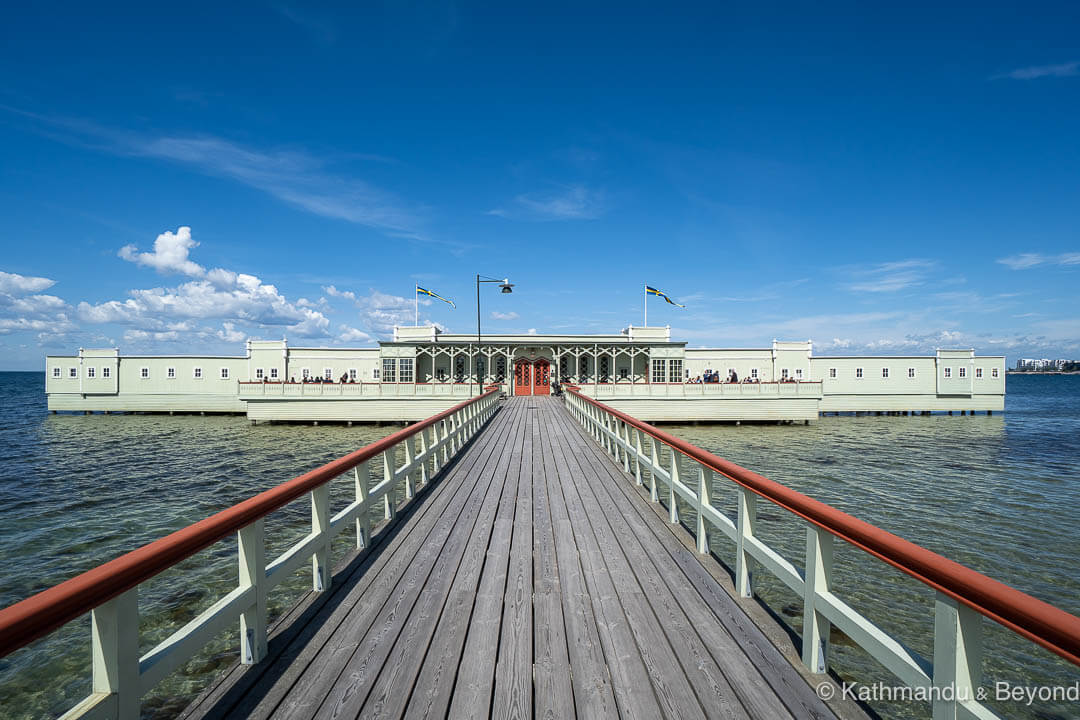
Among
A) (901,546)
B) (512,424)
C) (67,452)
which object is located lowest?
(67,452)

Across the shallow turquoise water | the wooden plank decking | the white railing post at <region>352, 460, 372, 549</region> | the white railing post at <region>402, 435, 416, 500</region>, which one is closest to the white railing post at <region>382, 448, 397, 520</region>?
the wooden plank decking

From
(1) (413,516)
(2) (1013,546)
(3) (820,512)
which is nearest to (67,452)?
(1) (413,516)

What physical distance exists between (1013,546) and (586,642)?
36.4 feet

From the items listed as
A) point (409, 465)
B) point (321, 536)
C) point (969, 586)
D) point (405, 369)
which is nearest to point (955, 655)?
point (969, 586)

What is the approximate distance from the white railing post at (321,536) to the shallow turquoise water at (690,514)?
1.81 m

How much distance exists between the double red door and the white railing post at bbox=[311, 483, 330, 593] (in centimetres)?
2875

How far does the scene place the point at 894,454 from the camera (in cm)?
1964

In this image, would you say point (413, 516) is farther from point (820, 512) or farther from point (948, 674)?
point (948, 674)

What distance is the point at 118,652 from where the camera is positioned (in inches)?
80.7

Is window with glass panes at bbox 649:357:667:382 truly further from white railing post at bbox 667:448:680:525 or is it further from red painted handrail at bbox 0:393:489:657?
red painted handrail at bbox 0:393:489:657

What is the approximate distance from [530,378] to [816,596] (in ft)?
98.3

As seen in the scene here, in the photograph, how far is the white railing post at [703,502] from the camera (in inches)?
178

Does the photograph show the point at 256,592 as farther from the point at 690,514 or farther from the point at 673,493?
the point at 690,514

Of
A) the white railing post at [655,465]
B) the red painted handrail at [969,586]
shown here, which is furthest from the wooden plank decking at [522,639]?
the red painted handrail at [969,586]
